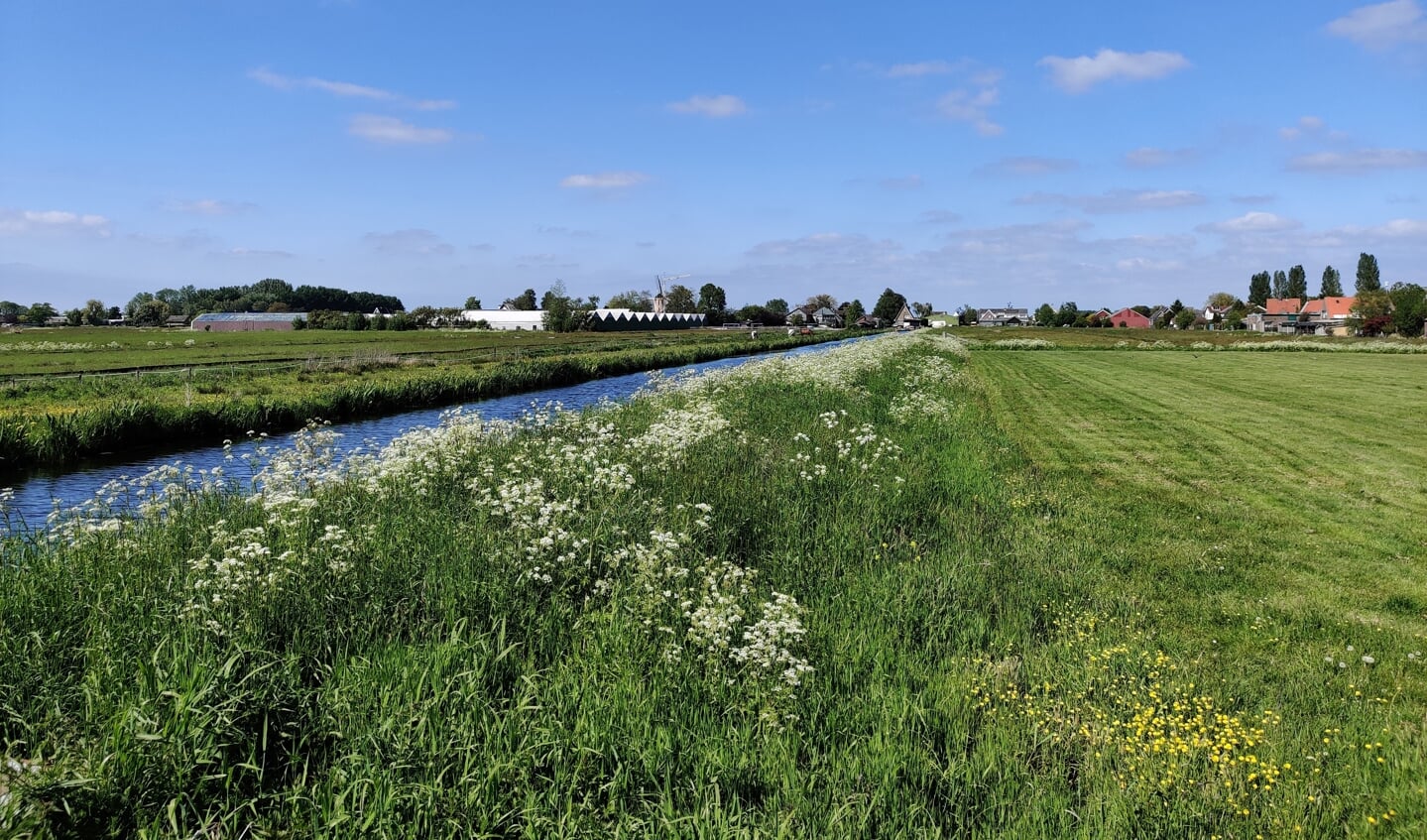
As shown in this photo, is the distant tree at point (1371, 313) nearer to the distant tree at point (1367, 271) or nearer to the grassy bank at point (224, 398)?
the distant tree at point (1367, 271)

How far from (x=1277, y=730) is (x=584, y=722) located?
4.54 meters

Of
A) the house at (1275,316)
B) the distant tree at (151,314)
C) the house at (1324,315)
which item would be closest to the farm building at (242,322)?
the distant tree at (151,314)

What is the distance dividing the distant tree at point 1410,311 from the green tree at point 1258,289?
90.0m

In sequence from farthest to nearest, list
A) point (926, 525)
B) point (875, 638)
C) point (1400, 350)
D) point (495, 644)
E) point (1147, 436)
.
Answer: point (1400, 350)
point (1147, 436)
point (926, 525)
point (875, 638)
point (495, 644)

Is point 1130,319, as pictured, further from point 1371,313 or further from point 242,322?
point 242,322

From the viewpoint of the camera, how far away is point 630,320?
155m

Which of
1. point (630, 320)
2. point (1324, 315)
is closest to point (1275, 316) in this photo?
point (1324, 315)

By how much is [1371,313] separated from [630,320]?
117057mm

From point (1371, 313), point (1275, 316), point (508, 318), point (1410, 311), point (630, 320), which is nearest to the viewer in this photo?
point (1410, 311)

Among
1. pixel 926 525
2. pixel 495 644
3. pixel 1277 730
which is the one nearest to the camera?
pixel 1277 730

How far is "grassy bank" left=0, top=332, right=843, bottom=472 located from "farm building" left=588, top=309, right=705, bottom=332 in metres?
93.7

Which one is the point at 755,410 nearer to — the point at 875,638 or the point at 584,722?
the point at 875,638

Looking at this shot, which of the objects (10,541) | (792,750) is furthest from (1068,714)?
(10,541)

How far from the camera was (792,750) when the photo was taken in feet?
15.0
